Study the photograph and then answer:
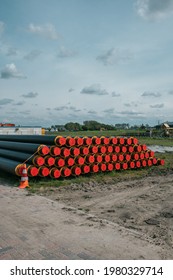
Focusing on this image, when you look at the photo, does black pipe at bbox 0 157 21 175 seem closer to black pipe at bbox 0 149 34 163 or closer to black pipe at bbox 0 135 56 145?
black pipe at bbox 0 149 34 163

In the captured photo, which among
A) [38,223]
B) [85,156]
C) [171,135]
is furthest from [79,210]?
[171,135]

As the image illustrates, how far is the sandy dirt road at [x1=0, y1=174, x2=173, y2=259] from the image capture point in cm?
447

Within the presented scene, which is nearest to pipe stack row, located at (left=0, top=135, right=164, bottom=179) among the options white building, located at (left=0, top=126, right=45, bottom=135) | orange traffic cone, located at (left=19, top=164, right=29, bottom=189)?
orange traffic cone, located at (left=19, top=164, right=29, bottom=189)

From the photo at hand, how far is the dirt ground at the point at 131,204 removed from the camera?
5.46 metres

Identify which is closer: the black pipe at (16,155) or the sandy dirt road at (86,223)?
the sandy dirt road at (86,223)

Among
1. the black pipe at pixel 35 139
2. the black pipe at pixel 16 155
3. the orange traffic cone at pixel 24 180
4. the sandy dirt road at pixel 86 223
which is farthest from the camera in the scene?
the black pipe at pixel 35 139

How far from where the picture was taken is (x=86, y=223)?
19.1ft

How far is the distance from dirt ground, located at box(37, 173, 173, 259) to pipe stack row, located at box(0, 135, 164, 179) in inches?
37.8

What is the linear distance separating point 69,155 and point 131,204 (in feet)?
12.9

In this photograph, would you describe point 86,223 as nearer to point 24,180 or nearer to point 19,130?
point 24,180

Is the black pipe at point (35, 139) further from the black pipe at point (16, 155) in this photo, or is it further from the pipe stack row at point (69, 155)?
the black pipe at point (16, 155)

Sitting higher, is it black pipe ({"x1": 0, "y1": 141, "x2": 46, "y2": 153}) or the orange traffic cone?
black pipe ({"x1": 0, "y1": 141, "x2": 46, "y2": 153})

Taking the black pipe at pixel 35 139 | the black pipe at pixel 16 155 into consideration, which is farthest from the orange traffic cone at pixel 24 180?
the black pipe at pixel 35 139

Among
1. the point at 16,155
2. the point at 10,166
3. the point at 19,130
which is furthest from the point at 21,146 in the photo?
the point at 19,130
